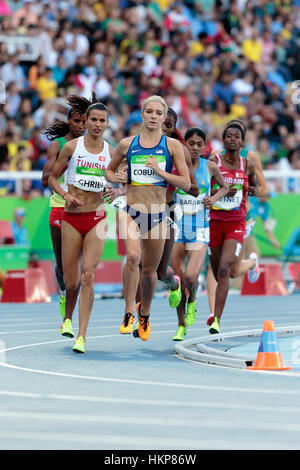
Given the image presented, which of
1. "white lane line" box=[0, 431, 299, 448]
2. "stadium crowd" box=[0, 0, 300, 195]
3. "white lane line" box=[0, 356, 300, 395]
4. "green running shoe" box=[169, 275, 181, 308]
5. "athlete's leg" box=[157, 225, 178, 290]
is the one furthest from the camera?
"stadium crowd" box=[0, 0, 300, 195]

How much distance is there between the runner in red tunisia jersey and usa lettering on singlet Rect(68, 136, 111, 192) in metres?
2.55

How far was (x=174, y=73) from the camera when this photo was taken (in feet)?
89.7

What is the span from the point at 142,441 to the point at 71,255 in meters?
5.28

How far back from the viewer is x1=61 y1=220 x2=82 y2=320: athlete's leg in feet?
39.3

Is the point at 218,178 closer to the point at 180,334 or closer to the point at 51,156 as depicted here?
the point at 180,334

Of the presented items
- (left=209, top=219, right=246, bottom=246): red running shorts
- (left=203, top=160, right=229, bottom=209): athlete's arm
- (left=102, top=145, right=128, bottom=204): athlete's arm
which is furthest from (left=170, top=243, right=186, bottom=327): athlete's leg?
(left=102, top=145, right=128, bottom=204): athlete's arm

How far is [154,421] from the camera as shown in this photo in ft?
25.0

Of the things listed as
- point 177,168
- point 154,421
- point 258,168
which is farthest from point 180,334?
point 154,421

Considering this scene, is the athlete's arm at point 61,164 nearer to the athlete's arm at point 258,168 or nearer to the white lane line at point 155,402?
the white lane line at point 155,402

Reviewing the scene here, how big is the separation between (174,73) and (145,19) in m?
2.09

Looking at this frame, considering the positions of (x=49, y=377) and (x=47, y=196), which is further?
(x=47, y=196)

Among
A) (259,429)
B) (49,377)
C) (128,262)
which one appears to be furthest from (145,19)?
(259,429)

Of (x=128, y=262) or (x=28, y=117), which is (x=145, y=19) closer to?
(x=28, y=117)

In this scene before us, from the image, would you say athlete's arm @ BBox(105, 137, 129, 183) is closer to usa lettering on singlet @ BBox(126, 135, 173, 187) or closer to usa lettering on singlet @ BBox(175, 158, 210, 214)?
usa lettering on singlet @ BBox(126, 135, 173, 187)
